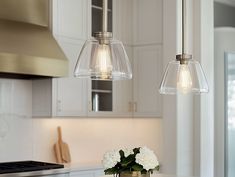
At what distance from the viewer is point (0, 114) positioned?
478 cm

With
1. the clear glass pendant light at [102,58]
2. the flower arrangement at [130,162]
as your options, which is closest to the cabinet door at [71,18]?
the clear glass pendant light at [102,58]

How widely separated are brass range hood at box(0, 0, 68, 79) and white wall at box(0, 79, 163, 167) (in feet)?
0.94

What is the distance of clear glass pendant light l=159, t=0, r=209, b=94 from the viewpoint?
3.02 m

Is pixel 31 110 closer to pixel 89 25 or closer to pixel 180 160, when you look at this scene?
pixel 89 25

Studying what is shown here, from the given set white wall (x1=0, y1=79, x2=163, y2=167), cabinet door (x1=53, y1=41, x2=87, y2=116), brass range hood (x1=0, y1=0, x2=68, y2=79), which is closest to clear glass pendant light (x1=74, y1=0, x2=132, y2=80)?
brass range hood (x1=0, y1=0, x2=68, y2=79)

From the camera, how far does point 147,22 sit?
220 inches

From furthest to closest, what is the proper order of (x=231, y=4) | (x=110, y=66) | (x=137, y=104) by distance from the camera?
(x=231, y=4), (x=137, y=104), (x=110, y=66)

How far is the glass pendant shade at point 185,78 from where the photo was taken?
3.02 meters

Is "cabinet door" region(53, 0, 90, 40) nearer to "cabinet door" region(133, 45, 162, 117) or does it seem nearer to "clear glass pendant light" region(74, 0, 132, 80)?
"cabinet door" region(133, 45, 162, 117)

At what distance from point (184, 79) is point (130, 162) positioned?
2.20 feet

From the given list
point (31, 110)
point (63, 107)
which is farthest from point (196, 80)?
point (31, 110)

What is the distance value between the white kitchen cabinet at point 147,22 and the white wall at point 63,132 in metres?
0.94

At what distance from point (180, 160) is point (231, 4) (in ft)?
9.26

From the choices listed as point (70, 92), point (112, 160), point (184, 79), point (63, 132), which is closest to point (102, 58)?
point (112, 160)
